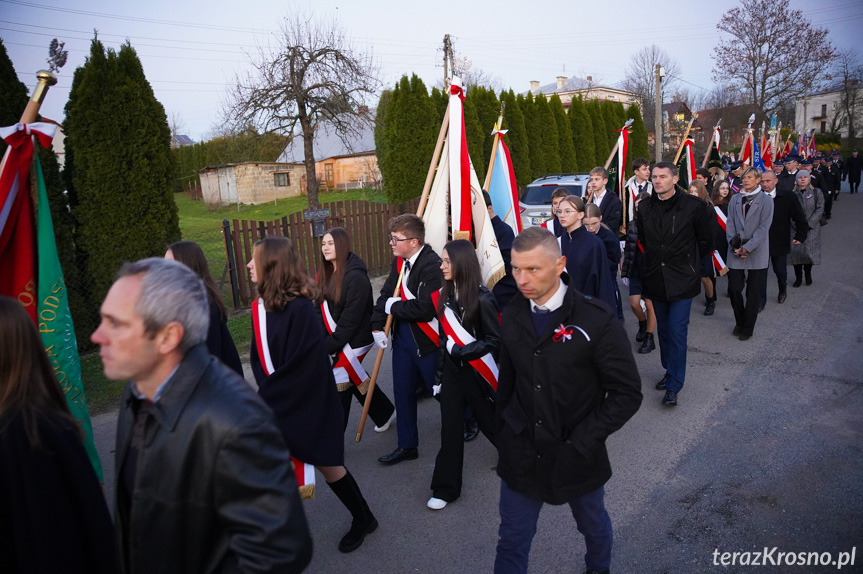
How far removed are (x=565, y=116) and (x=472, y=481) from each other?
18.5 metres

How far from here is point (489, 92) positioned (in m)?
17.3

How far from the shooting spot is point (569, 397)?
8.67 ft

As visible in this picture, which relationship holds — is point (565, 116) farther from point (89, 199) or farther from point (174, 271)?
point (174, 271)

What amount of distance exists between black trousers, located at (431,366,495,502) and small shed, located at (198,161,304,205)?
3504 centimetres

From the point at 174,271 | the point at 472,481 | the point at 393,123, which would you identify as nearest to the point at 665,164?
the point at 472,481

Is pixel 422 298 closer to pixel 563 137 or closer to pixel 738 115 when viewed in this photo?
pixel 563 137

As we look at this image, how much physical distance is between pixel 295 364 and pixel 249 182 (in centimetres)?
3731

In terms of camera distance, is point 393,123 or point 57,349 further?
point 393,123

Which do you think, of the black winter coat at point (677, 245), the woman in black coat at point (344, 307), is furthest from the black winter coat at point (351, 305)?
the black winter coat at point (677, 245)

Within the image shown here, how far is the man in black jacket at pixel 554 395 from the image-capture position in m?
2.60

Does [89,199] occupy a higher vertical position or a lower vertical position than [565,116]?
lower

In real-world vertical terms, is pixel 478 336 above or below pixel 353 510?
above

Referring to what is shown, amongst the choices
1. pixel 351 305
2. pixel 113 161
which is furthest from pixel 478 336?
pixel 113 161

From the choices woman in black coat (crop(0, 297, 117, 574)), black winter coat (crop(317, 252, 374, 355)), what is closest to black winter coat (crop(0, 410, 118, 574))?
woman in black coat (crop(0, 297, 117, 574))
